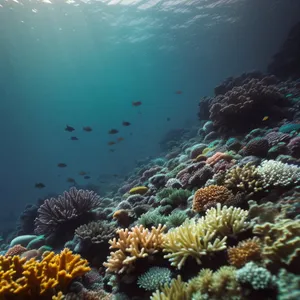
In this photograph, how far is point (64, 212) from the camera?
6.72 m

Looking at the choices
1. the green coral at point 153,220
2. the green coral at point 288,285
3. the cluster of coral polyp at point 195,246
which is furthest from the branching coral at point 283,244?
the green coral at point 153,220

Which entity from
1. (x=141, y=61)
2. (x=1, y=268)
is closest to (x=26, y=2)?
(x=1, y=268)

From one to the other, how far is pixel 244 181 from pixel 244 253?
186cm

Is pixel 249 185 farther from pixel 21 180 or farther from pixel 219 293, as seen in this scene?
pixel 21 180

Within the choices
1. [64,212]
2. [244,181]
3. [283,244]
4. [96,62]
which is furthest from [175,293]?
[96,62]

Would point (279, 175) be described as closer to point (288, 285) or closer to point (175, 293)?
point (288, 285)

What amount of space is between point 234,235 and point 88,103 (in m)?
94.7

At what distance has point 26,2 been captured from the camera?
70.7ft

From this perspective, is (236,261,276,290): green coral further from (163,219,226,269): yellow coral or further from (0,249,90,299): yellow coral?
(0,249,90,299): yellow coral

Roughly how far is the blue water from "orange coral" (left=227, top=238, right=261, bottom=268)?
16.5m

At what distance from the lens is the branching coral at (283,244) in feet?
8.24

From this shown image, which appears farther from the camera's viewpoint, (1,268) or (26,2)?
(26,2)

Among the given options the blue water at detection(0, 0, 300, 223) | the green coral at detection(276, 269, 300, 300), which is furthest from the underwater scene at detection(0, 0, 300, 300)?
the blue water at detection(0, 0, 300, 223)

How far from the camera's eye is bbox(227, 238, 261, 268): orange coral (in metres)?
2.77
